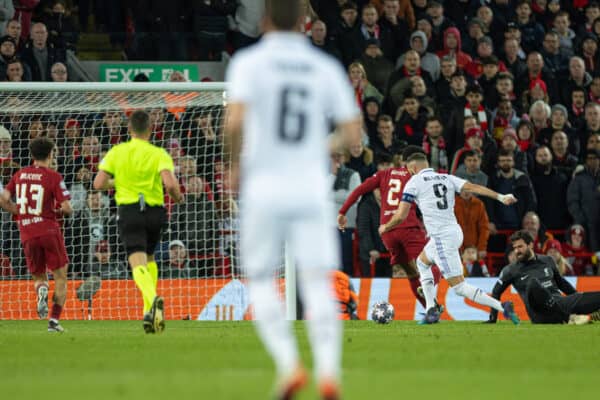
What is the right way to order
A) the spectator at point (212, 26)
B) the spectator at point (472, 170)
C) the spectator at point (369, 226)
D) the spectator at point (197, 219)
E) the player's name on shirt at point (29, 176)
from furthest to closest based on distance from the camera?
the spectator at point (212, 26)
the spectator at point (472, 170)
the spectator at point (369, 226)
the spectator at point (197, 219)
the player's name on shirt at point (29, 176)

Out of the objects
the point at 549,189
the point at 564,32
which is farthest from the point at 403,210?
the point at 564,32

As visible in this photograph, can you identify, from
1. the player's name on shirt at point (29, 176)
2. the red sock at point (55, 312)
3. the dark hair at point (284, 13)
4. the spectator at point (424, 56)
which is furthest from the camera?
the spectator at point (424, 56)

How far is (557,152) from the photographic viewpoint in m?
19.7

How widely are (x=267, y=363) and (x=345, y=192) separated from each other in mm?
9586

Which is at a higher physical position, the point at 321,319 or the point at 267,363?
the point at 321,319

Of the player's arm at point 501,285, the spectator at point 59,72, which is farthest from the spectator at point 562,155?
the spectator at point 59,72

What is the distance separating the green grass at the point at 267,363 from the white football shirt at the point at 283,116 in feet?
3.72

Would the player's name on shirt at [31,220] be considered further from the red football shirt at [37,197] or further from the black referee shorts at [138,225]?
the black referee shorts at [138,225]

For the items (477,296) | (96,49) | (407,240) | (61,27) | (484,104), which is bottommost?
(477,296)

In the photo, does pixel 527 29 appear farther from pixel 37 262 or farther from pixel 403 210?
pixel 37 262

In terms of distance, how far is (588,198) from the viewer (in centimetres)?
1889

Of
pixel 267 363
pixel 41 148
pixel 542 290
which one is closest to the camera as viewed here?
pixel 267 363

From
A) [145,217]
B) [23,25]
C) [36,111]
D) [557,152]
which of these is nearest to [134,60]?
[23,25]

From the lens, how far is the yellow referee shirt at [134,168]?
11703 mm
